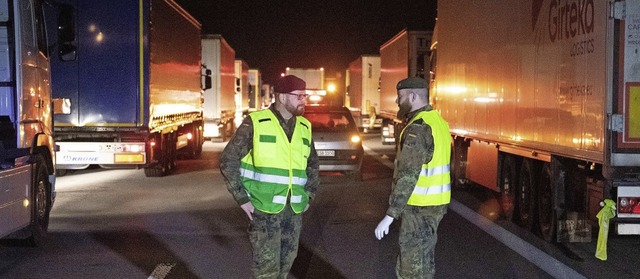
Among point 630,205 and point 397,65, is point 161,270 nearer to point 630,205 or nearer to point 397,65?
point 630,205

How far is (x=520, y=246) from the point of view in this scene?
10445 mm

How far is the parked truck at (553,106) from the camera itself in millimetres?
8562

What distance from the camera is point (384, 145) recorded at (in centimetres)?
3294

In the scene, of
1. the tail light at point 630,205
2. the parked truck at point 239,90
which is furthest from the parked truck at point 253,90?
the tail light at point 630,205

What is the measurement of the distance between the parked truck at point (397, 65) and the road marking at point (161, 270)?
1507 centimetres

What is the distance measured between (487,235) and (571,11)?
3152mm

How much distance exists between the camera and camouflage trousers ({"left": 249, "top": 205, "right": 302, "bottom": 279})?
597 cm

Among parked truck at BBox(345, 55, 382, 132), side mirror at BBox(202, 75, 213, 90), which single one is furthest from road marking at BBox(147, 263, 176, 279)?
parked truck at BBox(345, 55, 382, 132)

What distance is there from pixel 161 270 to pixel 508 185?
567cm

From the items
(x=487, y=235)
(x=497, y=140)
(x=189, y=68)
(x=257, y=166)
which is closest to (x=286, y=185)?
(x=257, y=166)

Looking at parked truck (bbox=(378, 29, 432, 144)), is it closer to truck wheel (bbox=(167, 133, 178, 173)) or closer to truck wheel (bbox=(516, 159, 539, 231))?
truck wheel (bbox=(167, 133, 178, 173))

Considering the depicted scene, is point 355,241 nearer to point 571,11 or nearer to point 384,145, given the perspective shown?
point 571,11

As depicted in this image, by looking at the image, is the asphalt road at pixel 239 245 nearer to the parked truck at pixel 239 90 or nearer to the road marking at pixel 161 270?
the road marking at pixel 161 270

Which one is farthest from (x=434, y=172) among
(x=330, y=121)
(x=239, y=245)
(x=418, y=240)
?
(x=330, y=121)
